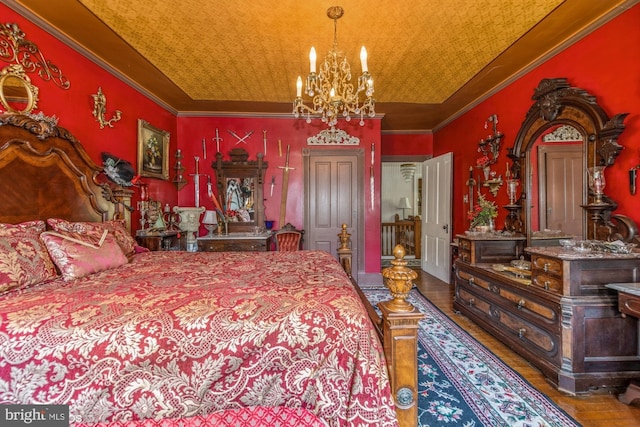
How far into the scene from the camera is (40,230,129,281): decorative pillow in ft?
5.96

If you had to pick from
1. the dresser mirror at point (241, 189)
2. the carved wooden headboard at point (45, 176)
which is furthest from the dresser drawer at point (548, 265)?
the carved wooden headboard at point (45, 176)

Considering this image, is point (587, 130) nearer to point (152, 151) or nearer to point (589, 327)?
point (589, 327)

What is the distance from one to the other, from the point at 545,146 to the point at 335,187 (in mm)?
2825

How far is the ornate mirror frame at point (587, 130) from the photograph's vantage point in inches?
89.5

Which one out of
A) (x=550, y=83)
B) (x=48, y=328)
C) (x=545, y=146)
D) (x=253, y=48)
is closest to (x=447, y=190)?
(x=545, y=146)

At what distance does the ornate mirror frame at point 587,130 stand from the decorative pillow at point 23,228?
13.2ft

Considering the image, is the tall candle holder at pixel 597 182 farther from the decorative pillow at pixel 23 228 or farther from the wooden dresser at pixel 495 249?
the decorative pillow at pixel 23 228

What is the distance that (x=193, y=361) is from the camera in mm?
1122

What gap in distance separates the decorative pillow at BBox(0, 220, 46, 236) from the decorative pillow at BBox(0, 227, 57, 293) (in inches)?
0.5

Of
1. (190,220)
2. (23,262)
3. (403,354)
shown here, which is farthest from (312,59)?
(190,220)

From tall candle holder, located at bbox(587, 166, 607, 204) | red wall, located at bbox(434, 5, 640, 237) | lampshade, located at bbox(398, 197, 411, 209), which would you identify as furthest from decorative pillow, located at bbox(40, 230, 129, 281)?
lampshade, located at bbox(398, 197, 411, 209)

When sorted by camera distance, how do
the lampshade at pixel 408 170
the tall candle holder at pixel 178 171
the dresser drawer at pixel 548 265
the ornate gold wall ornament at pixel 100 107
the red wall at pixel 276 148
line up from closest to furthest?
1. the dresser drawer at pixel 548 265
2. the ornate gold wall ornament at pixel 100 107
3. the tall candle holder at pixel 178 171
4. the red wall at pixel 276 148
5. the lampshade at pixel 408 170

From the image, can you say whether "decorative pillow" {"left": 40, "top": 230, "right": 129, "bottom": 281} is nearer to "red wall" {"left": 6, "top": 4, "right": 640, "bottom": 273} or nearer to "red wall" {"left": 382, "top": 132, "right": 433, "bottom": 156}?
"red wall" {"left": 6, "top": 4, "right": 640, "bottom": 273}

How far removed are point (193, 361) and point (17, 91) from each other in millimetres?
2579
